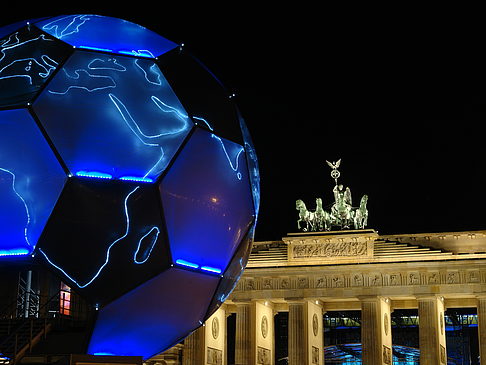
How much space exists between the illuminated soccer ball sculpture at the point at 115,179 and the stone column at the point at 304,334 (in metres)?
38.9

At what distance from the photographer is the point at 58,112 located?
7980 millimetres

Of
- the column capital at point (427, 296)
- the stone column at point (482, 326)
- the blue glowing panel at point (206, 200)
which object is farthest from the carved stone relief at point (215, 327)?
the blue glowing panel at point (206, 200)

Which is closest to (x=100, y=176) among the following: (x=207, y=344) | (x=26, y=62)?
(x=26, y=62)

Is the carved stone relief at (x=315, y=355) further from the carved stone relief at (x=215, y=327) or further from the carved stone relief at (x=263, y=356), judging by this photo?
the carved stone relief at (x=215, y=327)

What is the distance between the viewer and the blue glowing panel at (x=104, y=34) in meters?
8.56

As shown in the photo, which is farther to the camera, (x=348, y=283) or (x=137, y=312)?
(x=348, y=283)

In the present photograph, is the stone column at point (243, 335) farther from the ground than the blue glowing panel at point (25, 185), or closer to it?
farther from the ground

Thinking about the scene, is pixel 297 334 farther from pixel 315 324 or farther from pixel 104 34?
pixel 104 34

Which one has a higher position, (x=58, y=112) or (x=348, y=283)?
(x=348, y=283)

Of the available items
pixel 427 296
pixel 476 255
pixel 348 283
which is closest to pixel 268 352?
pixel 348 283

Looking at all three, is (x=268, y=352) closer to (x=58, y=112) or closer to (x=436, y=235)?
(x=436, y=235)

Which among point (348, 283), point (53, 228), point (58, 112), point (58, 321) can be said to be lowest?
point (58, 321)

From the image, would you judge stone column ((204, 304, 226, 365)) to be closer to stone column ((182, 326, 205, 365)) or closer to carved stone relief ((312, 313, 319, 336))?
stone column ((182, 326, 205, 365))

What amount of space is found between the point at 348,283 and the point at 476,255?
7168 millimetres
